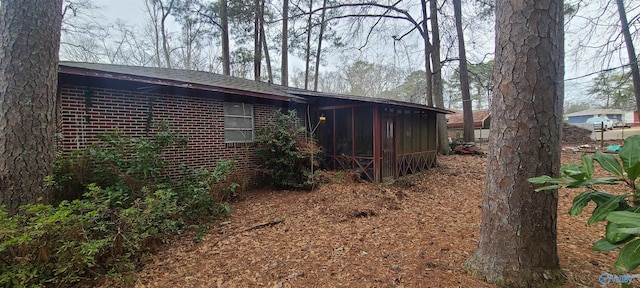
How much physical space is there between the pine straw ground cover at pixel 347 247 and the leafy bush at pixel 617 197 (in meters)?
1.24

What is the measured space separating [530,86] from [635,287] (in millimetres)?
1612

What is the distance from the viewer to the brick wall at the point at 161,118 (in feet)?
15.3

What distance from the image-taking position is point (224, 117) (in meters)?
6.61

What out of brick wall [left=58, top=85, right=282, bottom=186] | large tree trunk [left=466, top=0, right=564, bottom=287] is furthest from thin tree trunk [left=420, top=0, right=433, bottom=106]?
large tree trunk [left=466, top=0, right=564, bottom=287]

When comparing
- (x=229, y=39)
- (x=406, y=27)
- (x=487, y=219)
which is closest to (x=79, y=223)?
Answer: (x=487, y=219)

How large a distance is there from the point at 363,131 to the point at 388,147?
98 cm

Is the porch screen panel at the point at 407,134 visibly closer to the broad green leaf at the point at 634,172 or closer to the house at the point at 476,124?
the broad green leaf at the point at 634,172

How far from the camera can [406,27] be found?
1404cm

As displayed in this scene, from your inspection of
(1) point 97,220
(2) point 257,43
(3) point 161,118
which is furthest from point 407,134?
(2) point 257,43

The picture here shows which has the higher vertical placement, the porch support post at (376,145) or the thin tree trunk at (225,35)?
the thin tree trunk at (225,35)

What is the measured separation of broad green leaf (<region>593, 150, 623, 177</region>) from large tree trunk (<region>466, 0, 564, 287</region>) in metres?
0.76

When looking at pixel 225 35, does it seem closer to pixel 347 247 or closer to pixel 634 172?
pixel 347 247

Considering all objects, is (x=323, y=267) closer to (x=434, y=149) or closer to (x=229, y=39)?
(x=434, y=149)

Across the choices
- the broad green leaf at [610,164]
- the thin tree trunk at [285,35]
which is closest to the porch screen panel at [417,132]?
the thin tree trunk at [285,35]
